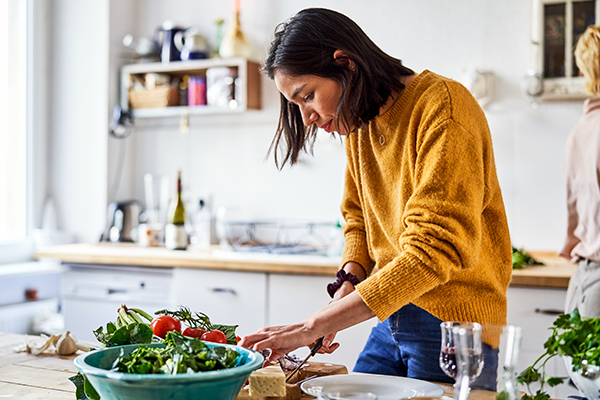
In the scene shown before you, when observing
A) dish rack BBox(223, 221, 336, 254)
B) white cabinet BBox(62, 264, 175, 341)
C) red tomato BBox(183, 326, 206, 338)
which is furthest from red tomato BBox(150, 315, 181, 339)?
dish rack BBox(223, 221, 336, 254)

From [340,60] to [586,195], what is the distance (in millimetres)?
1168

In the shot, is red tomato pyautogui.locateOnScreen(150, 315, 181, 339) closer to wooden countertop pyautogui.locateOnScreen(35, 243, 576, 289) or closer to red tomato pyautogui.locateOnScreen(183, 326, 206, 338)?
red tomato pyautogui.locateOnScreen(183, 326, 206, 338)

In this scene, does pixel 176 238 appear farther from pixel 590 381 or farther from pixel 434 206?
pixel 590 381

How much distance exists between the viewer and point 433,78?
1251 millimetres

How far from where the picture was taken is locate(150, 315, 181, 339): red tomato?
1.09m

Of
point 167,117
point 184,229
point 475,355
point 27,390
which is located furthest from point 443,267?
point 167,117

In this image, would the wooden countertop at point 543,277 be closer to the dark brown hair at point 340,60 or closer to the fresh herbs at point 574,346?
the dark brown hair at point 340,60

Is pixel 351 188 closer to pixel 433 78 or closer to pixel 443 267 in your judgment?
pixel 433 78

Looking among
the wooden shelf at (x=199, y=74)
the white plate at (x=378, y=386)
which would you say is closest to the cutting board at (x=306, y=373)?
the white plate at (x=378, y=386)

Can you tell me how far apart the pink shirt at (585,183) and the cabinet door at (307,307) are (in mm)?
752

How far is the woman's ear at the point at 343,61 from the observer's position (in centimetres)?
126

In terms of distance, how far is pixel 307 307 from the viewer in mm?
2379

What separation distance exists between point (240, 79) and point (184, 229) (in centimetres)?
76

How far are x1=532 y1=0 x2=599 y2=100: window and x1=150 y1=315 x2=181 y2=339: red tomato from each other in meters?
2.07
